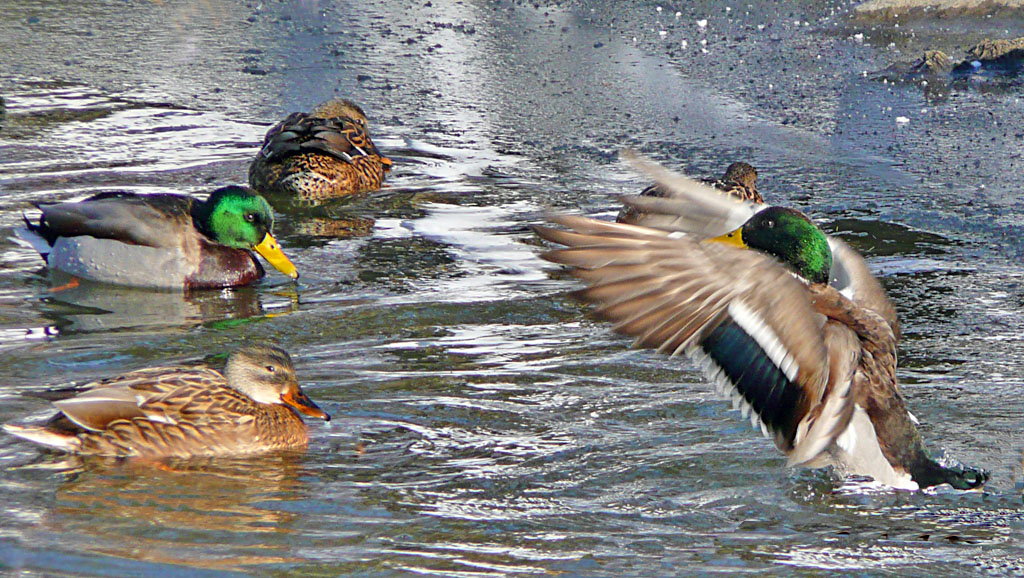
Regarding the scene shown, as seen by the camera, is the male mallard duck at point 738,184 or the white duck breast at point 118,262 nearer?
the white duck breast at point 118,262

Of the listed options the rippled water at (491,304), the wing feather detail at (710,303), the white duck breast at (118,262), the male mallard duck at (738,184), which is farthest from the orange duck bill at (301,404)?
the male mallard duck at (738,184)

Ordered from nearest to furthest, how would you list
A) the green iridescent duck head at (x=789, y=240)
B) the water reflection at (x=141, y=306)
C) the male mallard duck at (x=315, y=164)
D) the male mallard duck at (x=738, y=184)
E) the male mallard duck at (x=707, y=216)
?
the green iridescent duck head at (x=789, y=240)
the male mallard duck at (x=707, y=216)
the water reflection at (x=141, y=306)
the male mallard duck at (x=738, y=184)
the male mallard duck at (x=315, y=164)

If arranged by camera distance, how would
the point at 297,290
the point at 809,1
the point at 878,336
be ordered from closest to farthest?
the point at 878,336
the point at 297,290
the point at 809,1

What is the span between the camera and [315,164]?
8.61 metres

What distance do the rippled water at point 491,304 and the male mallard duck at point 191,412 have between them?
0.10 meters

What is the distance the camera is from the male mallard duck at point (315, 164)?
8508mm

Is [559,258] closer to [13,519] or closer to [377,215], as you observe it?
[13,519]

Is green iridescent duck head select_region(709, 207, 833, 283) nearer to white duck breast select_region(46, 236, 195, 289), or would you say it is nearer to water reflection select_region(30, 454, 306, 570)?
water reflection select_region(30, 454, 306, 570)

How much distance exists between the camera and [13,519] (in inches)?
154

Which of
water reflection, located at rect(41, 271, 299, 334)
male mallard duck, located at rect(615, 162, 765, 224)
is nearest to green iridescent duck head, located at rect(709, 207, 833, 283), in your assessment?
male mallard duck, located at rect(615, 162, 765, 224)

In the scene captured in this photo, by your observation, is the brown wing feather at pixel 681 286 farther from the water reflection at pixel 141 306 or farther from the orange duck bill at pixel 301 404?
the water reflection at pixel 141 306

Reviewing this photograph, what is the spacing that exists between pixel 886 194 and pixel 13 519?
5665 millimetres

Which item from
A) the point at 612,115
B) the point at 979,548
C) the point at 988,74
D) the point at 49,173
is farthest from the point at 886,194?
the point at 49,173

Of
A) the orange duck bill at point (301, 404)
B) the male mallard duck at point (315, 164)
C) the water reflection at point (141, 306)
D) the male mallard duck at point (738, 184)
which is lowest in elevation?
the water reflection at point (141, 306)
